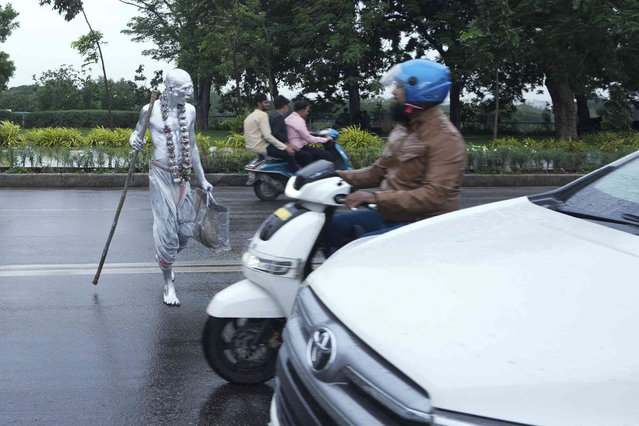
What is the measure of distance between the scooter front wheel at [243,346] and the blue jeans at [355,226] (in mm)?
510

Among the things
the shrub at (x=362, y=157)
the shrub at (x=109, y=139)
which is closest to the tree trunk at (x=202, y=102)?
the shrub at (x=109, y=139)

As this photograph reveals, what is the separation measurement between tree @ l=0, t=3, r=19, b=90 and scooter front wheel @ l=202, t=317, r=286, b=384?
193ft

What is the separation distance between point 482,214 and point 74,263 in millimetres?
5585

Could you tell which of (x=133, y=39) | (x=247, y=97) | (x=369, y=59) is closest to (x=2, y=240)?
(x=369, y=59)

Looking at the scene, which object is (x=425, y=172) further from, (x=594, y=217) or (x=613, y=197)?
(x=594, y=217)

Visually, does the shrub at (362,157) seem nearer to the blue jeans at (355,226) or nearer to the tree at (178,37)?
the blue jeans at (355,226)

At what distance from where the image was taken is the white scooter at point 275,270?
393 cm

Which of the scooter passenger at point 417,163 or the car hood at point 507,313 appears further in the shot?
→ the scooter passenger at point 417,163

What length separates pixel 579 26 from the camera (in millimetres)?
24047

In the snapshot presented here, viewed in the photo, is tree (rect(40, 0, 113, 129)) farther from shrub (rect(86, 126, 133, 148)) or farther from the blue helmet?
the blue helmet

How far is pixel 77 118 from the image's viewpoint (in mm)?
43531

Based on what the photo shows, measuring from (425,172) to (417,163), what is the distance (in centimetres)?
6

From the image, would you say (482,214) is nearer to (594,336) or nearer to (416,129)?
(416,129)

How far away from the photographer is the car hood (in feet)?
5.82
